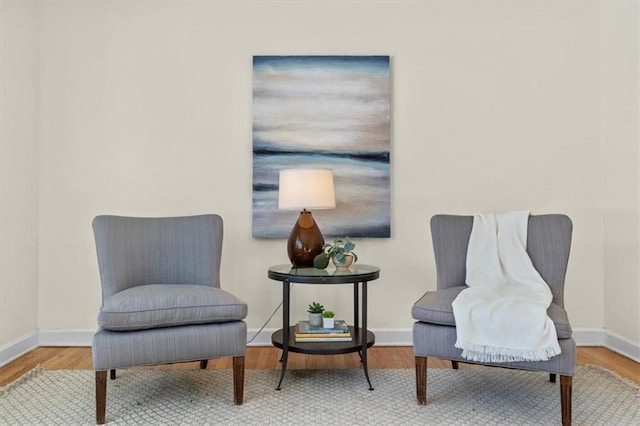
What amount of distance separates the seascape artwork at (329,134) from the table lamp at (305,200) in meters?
0.55

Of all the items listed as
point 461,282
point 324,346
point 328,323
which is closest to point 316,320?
point 328,323

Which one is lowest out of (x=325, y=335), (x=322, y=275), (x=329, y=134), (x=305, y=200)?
(x=325, y=335)

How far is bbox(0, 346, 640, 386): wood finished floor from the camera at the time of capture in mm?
3006

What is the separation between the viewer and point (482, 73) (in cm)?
360

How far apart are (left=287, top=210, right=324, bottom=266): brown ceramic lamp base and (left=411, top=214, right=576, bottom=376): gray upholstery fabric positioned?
0.62 m

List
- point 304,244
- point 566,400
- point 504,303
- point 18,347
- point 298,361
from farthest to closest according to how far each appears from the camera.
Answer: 1. point 18,347
2. point 298,361
3. point 304,244
4. point 504,303
5. point 566,400

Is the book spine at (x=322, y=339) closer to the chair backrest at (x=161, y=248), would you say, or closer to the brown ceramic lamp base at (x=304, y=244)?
the brown ceramic lamp base at (x=304, y=244)

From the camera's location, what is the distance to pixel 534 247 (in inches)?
107

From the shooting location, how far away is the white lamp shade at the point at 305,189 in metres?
2.92

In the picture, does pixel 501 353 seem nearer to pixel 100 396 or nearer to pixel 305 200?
pixel 305 200

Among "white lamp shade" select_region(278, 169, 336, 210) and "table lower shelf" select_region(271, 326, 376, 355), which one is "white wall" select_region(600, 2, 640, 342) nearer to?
"table lower shelf" select_region(271, 326, 376, 355)

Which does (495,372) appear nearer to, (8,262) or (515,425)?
(515,425)

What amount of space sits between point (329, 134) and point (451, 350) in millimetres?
1696

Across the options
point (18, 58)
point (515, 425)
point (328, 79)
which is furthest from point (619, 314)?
point (18, 58)
